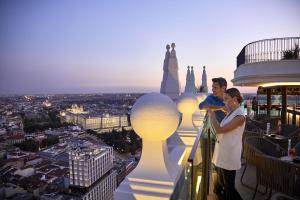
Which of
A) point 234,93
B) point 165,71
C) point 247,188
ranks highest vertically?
point 165,71

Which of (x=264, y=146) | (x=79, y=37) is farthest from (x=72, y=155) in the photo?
(x=79, y=37)

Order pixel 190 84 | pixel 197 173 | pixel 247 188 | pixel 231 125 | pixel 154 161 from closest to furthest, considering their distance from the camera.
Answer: pixel 154 161, pixel 197 173, pixel 231 125, pixel 247 188, pixel 190 84

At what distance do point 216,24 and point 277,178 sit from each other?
17.2 m

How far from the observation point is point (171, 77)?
3789 mm

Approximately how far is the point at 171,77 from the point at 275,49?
7811 mm

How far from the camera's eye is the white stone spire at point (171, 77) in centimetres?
365

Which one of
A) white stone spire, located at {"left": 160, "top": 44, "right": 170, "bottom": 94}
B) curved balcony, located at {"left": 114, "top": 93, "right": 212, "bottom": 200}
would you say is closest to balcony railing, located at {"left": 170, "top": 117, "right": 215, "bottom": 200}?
curved balcony, located at {"left": 114, "top": 93, "right": 212, "bottom": 200}

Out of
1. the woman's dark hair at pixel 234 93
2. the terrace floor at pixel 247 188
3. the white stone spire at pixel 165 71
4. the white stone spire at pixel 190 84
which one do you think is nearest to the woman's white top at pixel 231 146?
the woman's dark hair at pixel 234 93

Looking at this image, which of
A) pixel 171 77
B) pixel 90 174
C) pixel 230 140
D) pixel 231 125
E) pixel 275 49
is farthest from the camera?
pixel 90 174

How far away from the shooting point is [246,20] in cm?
1750

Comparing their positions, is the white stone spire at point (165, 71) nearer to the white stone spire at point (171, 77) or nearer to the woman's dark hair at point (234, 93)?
the white stone spire at point (171, 77)

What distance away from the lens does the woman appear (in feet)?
6.57

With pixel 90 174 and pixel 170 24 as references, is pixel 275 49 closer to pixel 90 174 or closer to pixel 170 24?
pixel 170 24

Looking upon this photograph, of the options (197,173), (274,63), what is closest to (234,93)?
(197,173)
